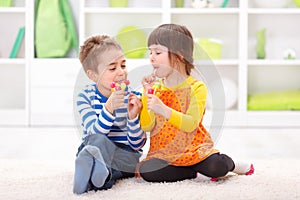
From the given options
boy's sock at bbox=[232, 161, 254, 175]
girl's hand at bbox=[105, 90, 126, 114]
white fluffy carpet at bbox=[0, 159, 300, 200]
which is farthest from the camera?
boy's sock at bbox=[232, 161, 254, 175]

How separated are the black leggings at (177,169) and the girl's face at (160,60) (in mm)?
275

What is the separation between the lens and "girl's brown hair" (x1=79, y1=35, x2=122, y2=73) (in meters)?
1.90

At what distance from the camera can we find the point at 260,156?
8.93 feet

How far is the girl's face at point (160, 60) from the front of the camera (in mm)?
1902

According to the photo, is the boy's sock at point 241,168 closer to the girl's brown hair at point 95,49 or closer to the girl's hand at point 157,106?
the girl's hand at point 157,106

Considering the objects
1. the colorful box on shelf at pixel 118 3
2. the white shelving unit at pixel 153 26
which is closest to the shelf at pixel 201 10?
the white shelving unit at pixel 153 26

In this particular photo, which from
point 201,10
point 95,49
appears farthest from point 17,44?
point 95,49

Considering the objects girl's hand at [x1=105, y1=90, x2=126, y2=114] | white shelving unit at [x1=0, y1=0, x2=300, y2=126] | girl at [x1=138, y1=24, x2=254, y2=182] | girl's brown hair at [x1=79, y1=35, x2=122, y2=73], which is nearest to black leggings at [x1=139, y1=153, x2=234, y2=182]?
girl at [x1=138, y1=24, x2=254, y2=182]

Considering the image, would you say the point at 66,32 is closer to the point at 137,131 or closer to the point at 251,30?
the point at 251,30

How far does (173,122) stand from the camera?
1861 mm

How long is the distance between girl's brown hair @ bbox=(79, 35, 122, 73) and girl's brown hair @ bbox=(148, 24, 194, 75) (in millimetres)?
121

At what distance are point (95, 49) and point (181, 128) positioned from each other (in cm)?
36

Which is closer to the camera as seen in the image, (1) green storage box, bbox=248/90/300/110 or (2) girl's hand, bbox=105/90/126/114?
(2) girl's hand, bbox=105/90/126/114

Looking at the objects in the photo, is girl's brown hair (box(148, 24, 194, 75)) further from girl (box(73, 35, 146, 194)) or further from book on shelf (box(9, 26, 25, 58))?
book on shelf (box(9, 26, 25, 58))
